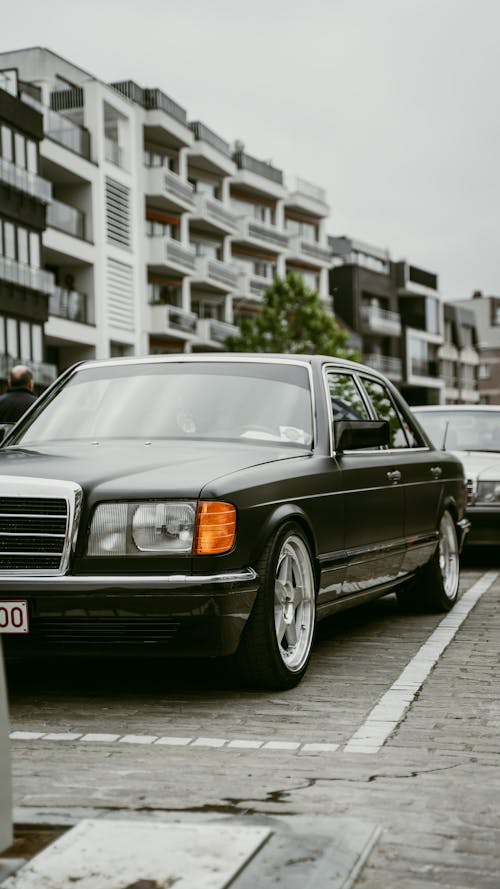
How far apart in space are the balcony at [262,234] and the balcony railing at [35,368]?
23.0 metres

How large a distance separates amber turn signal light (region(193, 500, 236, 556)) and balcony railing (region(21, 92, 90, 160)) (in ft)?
132

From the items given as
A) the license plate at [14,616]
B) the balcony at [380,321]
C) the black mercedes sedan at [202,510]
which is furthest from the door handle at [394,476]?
the balcony at [380,321]

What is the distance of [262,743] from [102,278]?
4481 centimetres

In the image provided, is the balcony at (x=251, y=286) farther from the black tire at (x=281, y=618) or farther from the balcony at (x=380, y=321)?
the black tire at (x=281, y=618)

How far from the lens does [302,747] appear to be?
507 cm

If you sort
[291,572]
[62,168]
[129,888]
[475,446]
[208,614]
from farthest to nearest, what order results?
[62,168]
[475,446]
[291,572]
[208,614]
[129,888]

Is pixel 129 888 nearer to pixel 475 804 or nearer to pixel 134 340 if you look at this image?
pixel 475 804

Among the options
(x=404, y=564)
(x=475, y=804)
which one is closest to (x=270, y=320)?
(x=404, y=564)

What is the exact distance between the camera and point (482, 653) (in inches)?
293

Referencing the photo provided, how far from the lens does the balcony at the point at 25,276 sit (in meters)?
41.0

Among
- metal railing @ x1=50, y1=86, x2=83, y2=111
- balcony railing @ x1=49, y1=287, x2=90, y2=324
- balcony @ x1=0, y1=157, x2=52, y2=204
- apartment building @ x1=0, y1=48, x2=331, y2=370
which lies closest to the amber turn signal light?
balcony @ x1=0, y1=157, x2=52, y2=204

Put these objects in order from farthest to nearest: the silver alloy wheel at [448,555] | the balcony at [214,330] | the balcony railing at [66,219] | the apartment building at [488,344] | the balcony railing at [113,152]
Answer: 1. the apartment building at [488,344]
2. the balcony at [214,330]
3. the balcony railing at [113,152]
4. the balcony railing at [66,219]
5. the silver alloy wheel at [448,555]

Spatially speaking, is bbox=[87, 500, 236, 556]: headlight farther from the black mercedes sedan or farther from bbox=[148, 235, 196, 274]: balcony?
bbox=[148, 235, 196, 274]: balcony

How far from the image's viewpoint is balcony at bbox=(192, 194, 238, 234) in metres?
59.5
